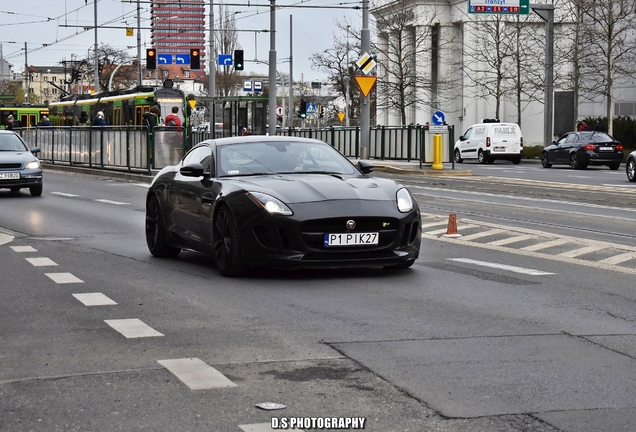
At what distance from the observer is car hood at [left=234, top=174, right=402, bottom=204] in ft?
34.0

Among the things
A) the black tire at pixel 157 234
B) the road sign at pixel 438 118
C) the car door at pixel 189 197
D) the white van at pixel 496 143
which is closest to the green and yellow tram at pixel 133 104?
the white van at pixel 496 143

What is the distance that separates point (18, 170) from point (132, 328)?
688 inches

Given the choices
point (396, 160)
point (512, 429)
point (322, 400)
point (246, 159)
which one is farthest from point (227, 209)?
point (396, 160)

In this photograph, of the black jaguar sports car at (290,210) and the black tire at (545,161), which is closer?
the black jaguar sports car at (290,210)

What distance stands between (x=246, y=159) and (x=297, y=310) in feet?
10.5

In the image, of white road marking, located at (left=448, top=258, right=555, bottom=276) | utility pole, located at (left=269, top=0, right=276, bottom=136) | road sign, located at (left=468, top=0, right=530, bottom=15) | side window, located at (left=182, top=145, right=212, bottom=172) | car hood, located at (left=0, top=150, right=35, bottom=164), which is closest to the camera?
white road marking, located at (left=448, top=258, right=555, bottom=276)

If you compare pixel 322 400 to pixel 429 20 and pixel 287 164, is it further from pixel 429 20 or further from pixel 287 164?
pixel 429 20

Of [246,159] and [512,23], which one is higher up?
[512,23]

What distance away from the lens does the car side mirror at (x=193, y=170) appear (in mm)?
11242

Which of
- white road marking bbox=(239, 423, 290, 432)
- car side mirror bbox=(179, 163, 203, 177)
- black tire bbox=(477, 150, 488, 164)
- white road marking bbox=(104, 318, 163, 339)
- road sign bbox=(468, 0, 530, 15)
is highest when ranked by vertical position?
road sign bbox=(468, 0, 530, 15)

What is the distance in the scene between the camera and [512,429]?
5.12 metres

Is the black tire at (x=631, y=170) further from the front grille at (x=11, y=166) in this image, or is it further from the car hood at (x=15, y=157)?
the front grille at (x=11, y=166)

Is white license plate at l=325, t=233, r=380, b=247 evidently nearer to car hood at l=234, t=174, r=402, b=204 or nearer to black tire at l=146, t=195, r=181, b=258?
car hood at l=234, t=174, r=402, b=204

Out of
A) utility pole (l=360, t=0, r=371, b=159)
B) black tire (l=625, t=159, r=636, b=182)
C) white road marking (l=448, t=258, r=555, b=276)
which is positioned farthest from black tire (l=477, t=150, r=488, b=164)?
white road marking (l=448, t=258, r=555, b=276)
